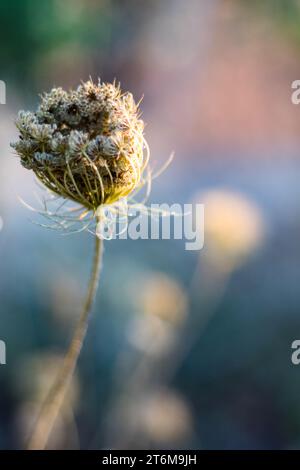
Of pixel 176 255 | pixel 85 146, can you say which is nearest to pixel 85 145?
pixel 85 146

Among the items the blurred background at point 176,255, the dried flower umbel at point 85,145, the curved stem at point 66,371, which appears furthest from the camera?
the blurred background at point 176,255

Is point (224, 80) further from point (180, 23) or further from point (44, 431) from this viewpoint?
point (44, 431)

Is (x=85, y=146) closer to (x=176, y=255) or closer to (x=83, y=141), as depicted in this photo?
(x=83, y=141)

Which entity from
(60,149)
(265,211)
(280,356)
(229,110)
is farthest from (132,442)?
(229,110)

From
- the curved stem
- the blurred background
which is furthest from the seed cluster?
the blurred background

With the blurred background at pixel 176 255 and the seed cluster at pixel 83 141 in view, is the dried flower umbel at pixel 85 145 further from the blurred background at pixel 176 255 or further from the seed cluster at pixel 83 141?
the blurred background at pixel 176 255

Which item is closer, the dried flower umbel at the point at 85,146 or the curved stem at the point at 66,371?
the curved stem at the point at 66,371

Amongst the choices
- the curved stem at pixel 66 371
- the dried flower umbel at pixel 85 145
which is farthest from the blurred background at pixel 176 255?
the curved stem at pixel 66 371
